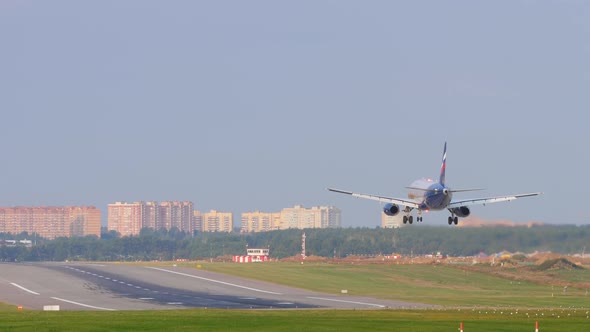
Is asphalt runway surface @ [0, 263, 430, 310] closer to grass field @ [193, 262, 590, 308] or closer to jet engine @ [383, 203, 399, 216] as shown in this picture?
grass field @ [193, 262, 590, 308]

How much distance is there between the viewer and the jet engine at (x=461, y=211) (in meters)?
111

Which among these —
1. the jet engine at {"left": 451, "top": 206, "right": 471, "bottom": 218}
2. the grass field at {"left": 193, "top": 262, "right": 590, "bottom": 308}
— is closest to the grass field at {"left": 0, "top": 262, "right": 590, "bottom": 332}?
the grass field at {"left": 193, "top": 262, "right": 590, "bottom": 308}

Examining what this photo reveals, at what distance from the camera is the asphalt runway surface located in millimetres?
129375

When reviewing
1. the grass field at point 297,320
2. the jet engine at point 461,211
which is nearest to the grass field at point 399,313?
the grass field at point 297,320

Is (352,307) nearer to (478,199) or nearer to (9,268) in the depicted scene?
(478,199)

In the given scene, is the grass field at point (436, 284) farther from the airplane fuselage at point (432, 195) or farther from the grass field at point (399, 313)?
the airplane fuselage at point (432, 195)

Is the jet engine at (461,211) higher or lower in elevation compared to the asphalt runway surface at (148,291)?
higher

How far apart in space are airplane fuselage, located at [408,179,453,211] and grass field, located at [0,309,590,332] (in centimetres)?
1121

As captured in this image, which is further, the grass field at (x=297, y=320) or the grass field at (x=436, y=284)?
the grass field at (x=436, y=284)

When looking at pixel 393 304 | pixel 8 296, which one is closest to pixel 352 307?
pixel 393 304

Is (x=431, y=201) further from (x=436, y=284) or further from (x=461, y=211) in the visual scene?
(x=436, y=284)

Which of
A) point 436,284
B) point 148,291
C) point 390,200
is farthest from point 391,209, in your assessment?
point 436,284

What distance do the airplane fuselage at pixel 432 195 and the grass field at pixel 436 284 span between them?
24.1 m

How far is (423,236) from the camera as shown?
541 feet
